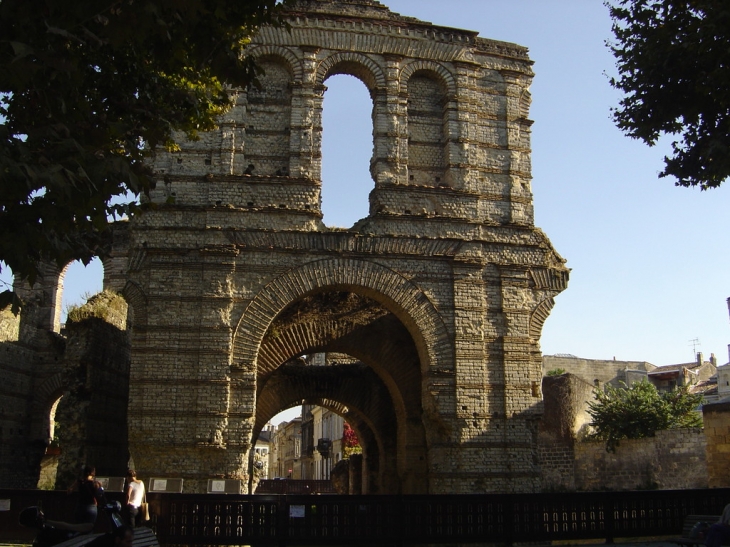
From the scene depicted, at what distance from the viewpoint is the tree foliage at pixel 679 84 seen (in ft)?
35.8

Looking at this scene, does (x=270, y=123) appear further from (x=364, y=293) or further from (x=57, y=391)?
(x=57, y=391)

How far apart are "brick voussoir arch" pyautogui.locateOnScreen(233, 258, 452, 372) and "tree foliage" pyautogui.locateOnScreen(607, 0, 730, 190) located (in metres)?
4.61

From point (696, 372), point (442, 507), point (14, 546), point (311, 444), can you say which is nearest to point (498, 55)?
point (442, 507)

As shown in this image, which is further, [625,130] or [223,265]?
[223,265]

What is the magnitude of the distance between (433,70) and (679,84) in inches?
209

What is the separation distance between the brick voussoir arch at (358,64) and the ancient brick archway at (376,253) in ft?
0.10

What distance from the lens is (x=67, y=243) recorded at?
7.34 meters

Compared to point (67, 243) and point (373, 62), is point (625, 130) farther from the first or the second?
point (67, 243)

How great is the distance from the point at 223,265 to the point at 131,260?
1.64 m

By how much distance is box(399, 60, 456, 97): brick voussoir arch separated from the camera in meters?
15.8

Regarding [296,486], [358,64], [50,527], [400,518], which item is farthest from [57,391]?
[296,486]

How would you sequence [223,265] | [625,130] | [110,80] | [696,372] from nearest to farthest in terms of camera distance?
[110,80], [625,130], [223,265], [696,372]

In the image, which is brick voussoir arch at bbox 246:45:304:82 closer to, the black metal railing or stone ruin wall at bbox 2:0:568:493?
stone ruin wall at bbox 2:0:568:493

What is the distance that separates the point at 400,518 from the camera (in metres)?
11.2
